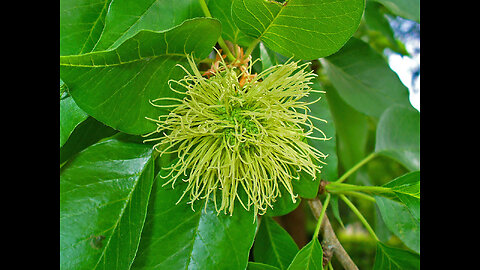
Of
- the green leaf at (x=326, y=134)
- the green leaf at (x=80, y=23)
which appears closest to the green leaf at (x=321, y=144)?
the green leaf at (x=326, y=134)

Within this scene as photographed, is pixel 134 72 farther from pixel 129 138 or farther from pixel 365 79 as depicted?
pixel 365 79

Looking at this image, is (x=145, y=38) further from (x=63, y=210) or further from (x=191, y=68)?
(x=63, y=210)

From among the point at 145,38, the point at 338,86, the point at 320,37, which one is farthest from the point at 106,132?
the point at 338,86

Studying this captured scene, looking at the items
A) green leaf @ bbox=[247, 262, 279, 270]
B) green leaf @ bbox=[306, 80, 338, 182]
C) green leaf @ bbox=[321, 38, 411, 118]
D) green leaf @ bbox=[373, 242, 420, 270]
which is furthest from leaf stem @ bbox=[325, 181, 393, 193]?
green leaf @ bbox=[321, 38, 411, 118]

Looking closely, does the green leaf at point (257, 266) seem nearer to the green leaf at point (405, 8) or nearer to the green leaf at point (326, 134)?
the green leaf at point (326, 134)

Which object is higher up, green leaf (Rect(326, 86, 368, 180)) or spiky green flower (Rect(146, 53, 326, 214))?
spiky green flower (Rect(146, 53, 326, 214))

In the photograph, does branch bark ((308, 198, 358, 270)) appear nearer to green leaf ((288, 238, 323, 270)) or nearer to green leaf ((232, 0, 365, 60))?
green leaf ((288, 238, 323, 270))
